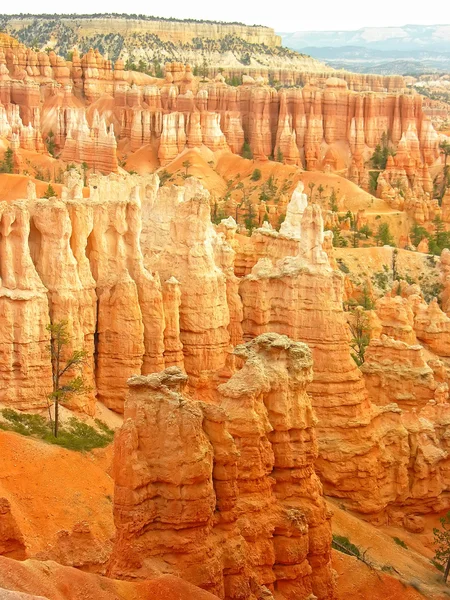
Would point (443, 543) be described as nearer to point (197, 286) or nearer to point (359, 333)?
point (197, 286)

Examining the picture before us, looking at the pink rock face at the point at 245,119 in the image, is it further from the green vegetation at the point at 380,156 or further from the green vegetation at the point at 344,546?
the green vegetation at the point at 344,546

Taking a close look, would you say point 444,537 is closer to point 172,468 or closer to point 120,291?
point 120,291

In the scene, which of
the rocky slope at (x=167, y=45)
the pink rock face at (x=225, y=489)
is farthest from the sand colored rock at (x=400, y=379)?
the rocky slope at (x=167, y=45)

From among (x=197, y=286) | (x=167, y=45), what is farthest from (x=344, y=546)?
(x=167, y=45)

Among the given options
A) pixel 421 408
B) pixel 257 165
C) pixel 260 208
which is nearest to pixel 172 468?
pixel 421 408

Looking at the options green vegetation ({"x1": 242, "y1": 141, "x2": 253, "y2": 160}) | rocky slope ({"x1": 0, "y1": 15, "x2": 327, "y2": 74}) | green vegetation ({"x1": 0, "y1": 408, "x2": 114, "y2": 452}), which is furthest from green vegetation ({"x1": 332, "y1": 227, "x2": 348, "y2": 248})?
rocky slope ({"x1": 0, "y1": 15, "x2": 327, "y2": 74})
